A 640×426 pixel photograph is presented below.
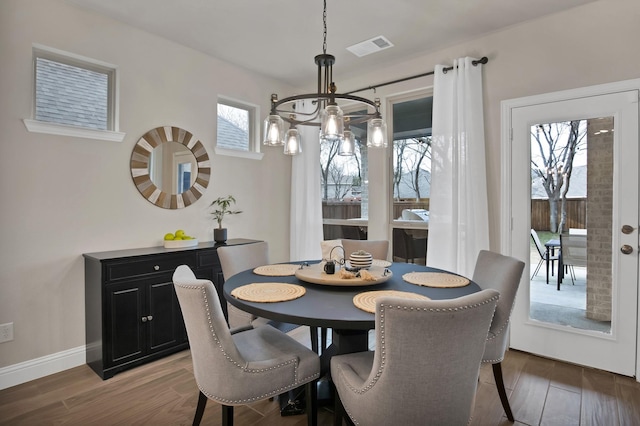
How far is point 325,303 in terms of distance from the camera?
1.63m

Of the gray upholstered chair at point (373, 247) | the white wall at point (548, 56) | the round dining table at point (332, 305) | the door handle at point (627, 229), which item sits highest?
the white wall at point (548, 56)

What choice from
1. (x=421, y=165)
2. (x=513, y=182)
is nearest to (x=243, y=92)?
(x=421, y=165)

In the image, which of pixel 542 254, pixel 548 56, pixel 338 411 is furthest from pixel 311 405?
pixel 548 56

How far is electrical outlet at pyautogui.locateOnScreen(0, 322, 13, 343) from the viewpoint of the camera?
7.82ft

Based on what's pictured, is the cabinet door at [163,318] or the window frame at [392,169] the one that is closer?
the cabinet door at [163,318]

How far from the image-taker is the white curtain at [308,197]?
4285 millimetres

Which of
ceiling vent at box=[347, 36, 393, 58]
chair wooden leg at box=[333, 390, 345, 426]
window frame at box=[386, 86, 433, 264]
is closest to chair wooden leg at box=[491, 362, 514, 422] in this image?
chair wooden leg at box=[333, 390, 345, 426]

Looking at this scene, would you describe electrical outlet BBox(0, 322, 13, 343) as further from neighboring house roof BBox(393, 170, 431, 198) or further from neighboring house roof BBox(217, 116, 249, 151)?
neighboring house roof BBox(393, 170, 431, 198)

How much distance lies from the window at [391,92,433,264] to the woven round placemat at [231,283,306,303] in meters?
2.13

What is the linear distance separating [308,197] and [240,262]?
5.81ft

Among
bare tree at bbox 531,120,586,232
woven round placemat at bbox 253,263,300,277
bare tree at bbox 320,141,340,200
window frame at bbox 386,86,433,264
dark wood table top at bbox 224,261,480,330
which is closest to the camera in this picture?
dark wood table top at bbox 224,261,480,330

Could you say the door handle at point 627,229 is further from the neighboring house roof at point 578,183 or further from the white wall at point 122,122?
the white wall at point 122,122

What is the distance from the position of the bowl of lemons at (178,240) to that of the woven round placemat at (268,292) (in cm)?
140

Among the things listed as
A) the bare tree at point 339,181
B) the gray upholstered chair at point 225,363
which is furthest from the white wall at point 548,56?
the gray upholstered chair at point 225,363
